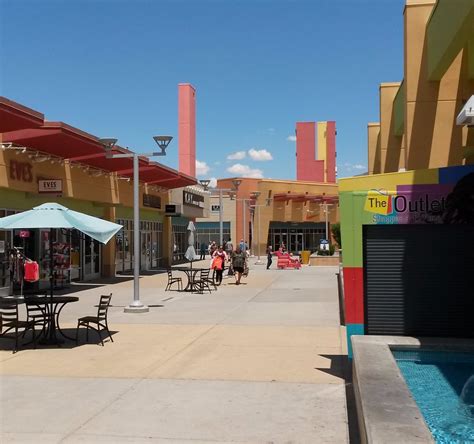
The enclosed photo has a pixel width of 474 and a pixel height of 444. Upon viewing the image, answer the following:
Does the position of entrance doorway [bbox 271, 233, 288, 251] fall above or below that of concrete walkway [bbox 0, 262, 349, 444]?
above

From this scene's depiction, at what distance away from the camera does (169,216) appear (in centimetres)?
3638

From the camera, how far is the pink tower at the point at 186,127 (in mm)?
46062

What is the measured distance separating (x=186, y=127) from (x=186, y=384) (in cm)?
4033

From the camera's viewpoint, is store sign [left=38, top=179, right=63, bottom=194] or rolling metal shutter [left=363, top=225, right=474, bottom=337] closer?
rolling metal shutter [left=363, top=225, right=474, bottom=337]

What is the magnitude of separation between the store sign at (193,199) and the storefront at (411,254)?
31.1 metres

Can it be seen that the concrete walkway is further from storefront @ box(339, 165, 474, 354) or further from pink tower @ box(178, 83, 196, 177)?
pink tower @ box(178, 83, 196, 177)

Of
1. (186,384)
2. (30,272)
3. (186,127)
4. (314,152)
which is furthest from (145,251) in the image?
(314,152)

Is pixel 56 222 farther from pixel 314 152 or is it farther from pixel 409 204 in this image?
pixel 314 152

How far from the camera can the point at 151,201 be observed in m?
31.9

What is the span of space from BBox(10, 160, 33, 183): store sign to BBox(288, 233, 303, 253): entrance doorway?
44.3 metres

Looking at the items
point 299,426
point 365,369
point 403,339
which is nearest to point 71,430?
point 299,426

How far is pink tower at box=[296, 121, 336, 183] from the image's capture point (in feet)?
212

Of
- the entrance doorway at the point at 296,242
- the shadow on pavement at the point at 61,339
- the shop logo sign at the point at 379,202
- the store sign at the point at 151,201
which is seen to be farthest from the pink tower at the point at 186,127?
the shop logo sign at the point at 379,202

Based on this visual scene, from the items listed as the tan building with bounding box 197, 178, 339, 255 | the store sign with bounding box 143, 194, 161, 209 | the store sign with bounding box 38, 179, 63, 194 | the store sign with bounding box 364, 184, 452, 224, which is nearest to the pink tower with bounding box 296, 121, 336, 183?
the tan building with bounding box 197, 178, 339, 255
